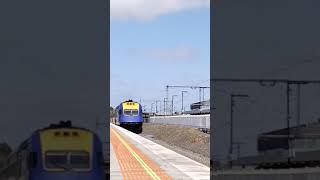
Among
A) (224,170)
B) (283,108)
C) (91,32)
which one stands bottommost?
(224,170)

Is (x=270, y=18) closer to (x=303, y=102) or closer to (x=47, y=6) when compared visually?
(x=303, y=102)

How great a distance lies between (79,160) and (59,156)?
0.40 metres

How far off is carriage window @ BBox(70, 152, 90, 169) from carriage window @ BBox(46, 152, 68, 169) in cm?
14

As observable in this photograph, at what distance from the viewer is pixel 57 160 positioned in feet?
36.1

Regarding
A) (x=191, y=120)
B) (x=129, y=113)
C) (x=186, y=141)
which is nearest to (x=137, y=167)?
(x=186, y=141)

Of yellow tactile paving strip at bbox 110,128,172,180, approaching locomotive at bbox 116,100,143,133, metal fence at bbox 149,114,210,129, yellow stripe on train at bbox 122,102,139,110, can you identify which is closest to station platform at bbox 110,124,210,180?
yellow tactile paving strip at bbox 110,128,172,180

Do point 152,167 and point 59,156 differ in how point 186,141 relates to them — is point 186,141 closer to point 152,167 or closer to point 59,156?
point 152,167

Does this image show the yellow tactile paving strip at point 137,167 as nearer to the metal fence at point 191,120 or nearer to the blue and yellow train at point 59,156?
the blue and yellow train at point 59,156

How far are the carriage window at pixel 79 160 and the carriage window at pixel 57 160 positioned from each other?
14 cm

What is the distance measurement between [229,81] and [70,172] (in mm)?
4046

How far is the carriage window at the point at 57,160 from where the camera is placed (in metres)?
10.9

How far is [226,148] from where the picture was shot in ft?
41.0

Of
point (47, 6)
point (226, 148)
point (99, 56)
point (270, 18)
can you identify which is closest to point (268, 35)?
point (270, 18)

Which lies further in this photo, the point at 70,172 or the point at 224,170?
the point at 224,170
